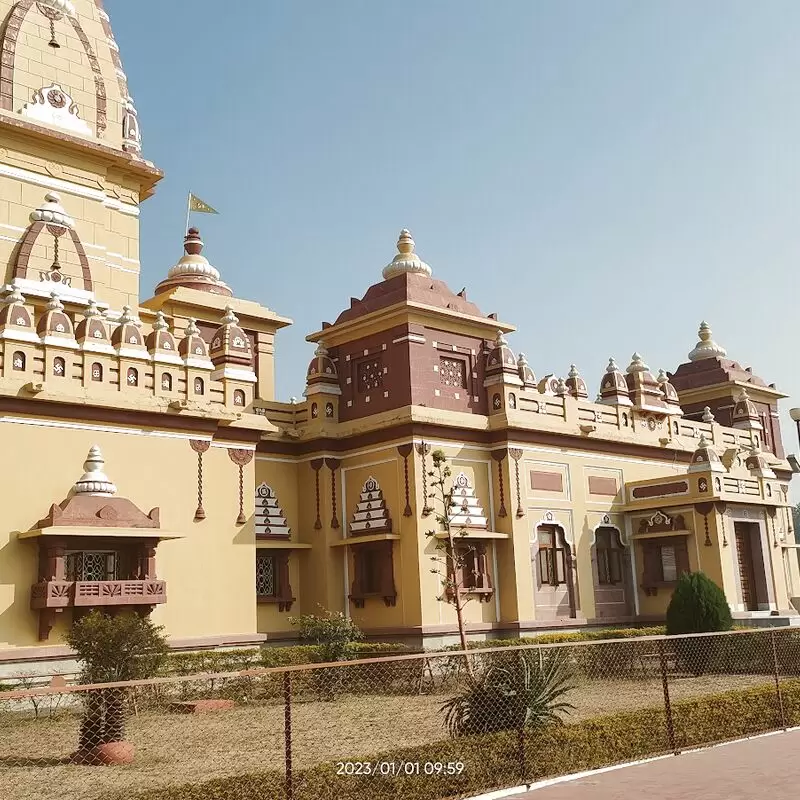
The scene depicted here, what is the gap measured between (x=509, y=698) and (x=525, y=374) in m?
15.7

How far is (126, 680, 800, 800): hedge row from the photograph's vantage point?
8234 mm

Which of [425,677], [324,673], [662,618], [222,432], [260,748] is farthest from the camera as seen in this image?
[662,618]

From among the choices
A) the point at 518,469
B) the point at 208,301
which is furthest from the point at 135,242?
the point at 518,469

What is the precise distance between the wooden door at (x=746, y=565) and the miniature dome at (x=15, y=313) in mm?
17804

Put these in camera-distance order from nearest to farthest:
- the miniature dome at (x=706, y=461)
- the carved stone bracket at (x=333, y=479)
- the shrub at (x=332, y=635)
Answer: the shrub at (x=332, y=635) → the carved stone bracket at (x=333, y=479) → the miniature dome at (x=706, y=461)

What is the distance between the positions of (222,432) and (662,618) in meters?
Answer: 12.4

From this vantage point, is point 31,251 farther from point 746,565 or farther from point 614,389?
point 746,565

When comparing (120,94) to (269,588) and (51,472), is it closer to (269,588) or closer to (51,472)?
(51,472)

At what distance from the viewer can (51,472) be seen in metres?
17.2

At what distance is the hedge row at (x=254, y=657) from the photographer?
17.1m

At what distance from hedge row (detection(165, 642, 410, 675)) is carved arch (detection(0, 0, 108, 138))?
41.3 ft

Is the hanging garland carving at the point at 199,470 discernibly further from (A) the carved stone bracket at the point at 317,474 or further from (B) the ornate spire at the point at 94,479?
(A) the carved stone bracket at the point at 317,474

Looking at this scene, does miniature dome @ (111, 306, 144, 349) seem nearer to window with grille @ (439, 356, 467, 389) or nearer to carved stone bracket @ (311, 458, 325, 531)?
carved stone bracket @ (311, 458, 325, 531)

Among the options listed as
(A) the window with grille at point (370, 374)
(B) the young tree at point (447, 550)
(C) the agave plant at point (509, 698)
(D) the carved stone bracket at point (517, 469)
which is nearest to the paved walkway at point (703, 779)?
(C) the agave plant at point (509, 698)
